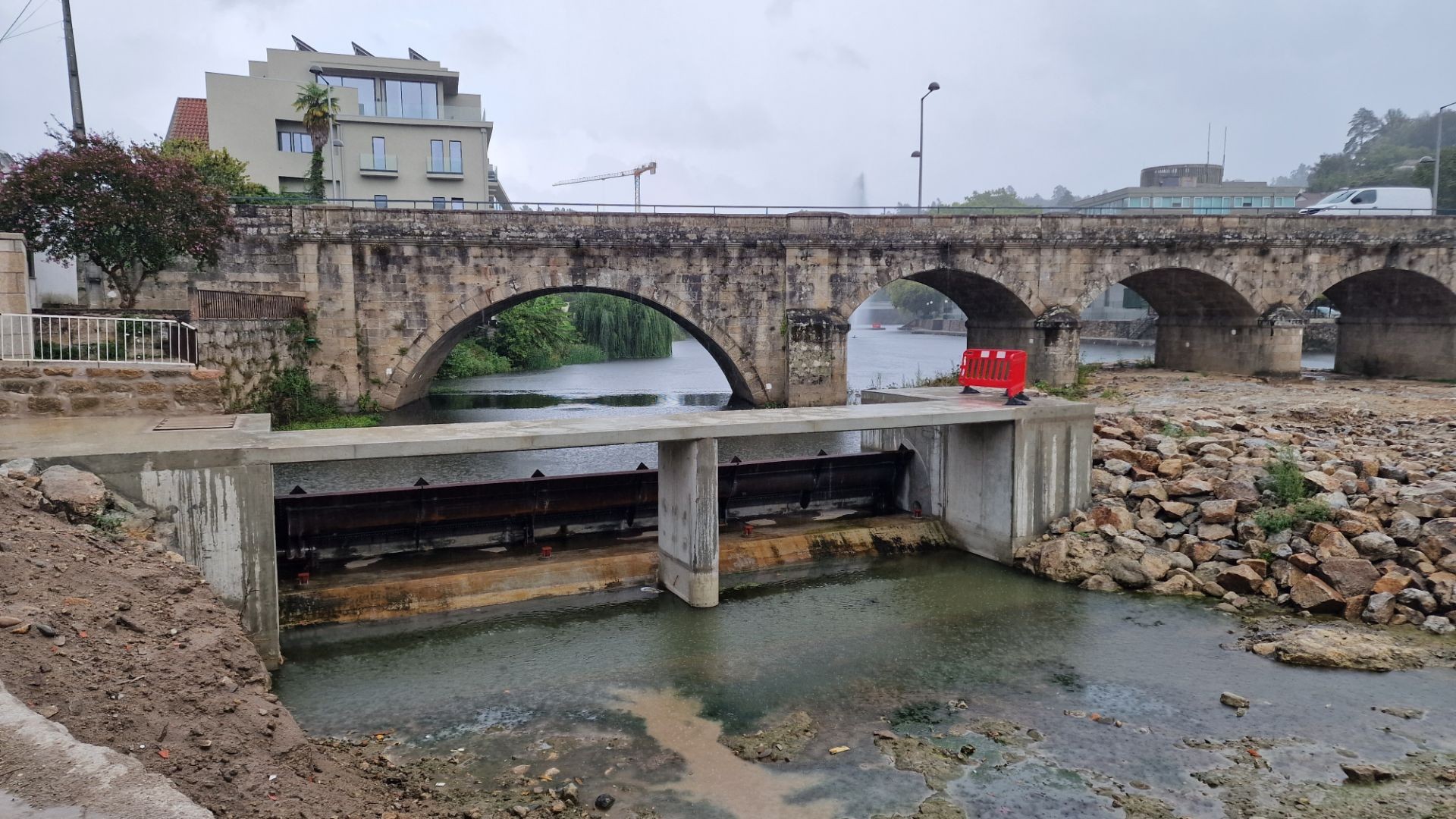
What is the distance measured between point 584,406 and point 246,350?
11.6 meters

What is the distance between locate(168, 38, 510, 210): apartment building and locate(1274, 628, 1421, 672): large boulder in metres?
41.9

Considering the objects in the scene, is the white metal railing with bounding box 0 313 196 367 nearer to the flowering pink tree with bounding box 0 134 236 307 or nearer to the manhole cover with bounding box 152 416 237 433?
the manhole cover with bounding box 152 416 237 433

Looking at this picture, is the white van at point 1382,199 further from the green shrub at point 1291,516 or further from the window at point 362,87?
the window at point 362,87

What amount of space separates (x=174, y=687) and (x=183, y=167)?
17578 millimetres

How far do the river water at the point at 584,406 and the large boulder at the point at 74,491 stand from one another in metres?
8.14

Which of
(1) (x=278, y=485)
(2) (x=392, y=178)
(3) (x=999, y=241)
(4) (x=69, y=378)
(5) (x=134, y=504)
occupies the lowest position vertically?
(1) (x=278, y=485)

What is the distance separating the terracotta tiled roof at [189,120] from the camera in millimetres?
47625

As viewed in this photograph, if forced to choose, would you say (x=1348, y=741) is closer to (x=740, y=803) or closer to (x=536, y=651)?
(x=740, y=803)

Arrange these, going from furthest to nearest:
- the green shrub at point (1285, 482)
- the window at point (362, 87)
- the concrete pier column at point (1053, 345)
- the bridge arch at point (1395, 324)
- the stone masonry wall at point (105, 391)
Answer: the window at point (362, 87)
the bridge arch at point (1395, 324)
the concrete pier column at point (1053, 345)
the green shrub at point (1285, 482)
the stone masonry wall at point (105, 391)

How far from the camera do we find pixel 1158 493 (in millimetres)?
15562

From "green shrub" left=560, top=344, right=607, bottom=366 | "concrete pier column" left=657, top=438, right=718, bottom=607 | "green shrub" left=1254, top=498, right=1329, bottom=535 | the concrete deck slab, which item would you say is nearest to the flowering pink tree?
the concrete deck slab

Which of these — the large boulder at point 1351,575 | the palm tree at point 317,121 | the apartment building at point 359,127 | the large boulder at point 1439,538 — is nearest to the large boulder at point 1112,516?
the large boulder at point 1351,575

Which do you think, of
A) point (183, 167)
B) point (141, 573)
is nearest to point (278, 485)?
point (183, 167)

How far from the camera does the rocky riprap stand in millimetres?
13000
